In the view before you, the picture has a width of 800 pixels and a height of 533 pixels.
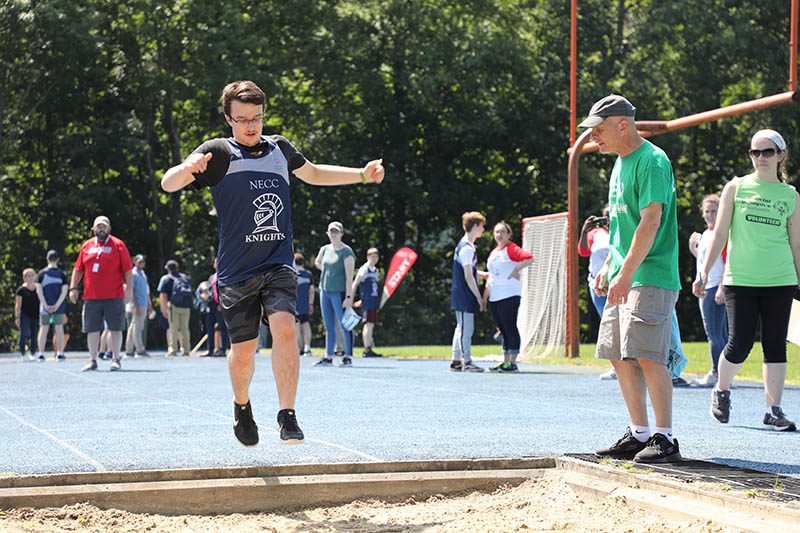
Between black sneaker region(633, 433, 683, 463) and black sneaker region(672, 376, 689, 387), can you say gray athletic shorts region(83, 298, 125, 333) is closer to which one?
black sneaker region(672, 376, 689, 387)

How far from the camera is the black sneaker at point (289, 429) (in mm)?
6102

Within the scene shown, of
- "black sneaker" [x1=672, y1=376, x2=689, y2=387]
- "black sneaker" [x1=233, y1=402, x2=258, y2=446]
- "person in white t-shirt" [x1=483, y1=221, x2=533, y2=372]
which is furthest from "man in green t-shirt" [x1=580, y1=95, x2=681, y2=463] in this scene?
"person in white t-shirt" [x1=483, y1=221, x2=533, y2=372]

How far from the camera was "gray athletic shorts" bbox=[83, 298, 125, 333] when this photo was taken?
55.5 feet

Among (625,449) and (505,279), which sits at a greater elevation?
(505,279)

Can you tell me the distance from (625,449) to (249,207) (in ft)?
8.06

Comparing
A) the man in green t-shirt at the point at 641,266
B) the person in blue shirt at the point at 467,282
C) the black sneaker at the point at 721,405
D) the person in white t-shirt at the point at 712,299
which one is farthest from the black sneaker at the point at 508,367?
the man in green t-shirt at the point at 641,266

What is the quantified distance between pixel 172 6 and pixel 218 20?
4.80 ft

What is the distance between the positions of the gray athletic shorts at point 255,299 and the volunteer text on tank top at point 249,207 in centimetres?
4

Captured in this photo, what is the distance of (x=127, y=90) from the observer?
3819 centimetres

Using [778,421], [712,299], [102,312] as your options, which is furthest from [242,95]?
[102,312]

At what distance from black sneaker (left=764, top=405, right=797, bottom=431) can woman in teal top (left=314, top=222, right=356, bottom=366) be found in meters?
9.88

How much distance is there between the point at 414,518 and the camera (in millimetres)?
5680

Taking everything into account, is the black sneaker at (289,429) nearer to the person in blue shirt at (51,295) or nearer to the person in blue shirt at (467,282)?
the person in blue shirt at (467,282)

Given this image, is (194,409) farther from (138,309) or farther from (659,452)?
(138,309)
